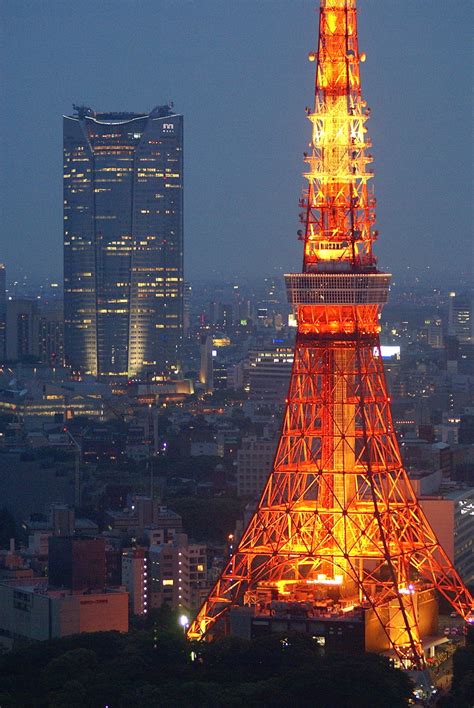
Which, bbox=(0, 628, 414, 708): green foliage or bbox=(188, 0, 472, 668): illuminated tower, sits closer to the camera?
bbox=(0, 628, 414, 708): green foliage

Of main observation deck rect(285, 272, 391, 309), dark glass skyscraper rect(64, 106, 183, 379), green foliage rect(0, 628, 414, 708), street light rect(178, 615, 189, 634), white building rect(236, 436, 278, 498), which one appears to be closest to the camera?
green foliage rect(0, 628, 414, 708)

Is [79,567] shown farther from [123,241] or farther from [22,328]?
[22,328]

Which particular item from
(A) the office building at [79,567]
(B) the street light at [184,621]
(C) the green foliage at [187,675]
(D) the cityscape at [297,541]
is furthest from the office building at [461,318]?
(C) the green foliage at [187,675]

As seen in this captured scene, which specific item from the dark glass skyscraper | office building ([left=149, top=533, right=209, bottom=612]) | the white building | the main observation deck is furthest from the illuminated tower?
the dark glass skyscraper

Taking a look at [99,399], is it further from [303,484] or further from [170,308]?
[303,484]

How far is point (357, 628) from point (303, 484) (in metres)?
2.57

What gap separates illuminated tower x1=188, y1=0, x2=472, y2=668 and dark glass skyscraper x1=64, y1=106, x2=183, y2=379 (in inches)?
1965

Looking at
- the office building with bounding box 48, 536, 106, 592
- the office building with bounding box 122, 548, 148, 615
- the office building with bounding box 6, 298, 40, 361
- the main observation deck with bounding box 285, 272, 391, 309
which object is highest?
the main observation deck with bounding box 285, 272, 391, 309

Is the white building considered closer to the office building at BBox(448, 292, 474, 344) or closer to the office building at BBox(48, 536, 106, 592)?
the office building at BBox(48, 536, 106, 592)

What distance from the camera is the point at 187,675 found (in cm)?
2495

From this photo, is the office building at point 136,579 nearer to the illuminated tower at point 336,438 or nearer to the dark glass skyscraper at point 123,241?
the illuminated tower at point 336,438

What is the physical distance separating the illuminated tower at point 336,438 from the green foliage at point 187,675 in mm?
A: 1413

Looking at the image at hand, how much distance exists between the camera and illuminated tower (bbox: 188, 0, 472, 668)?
27500 mm

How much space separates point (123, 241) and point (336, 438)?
169 feet
